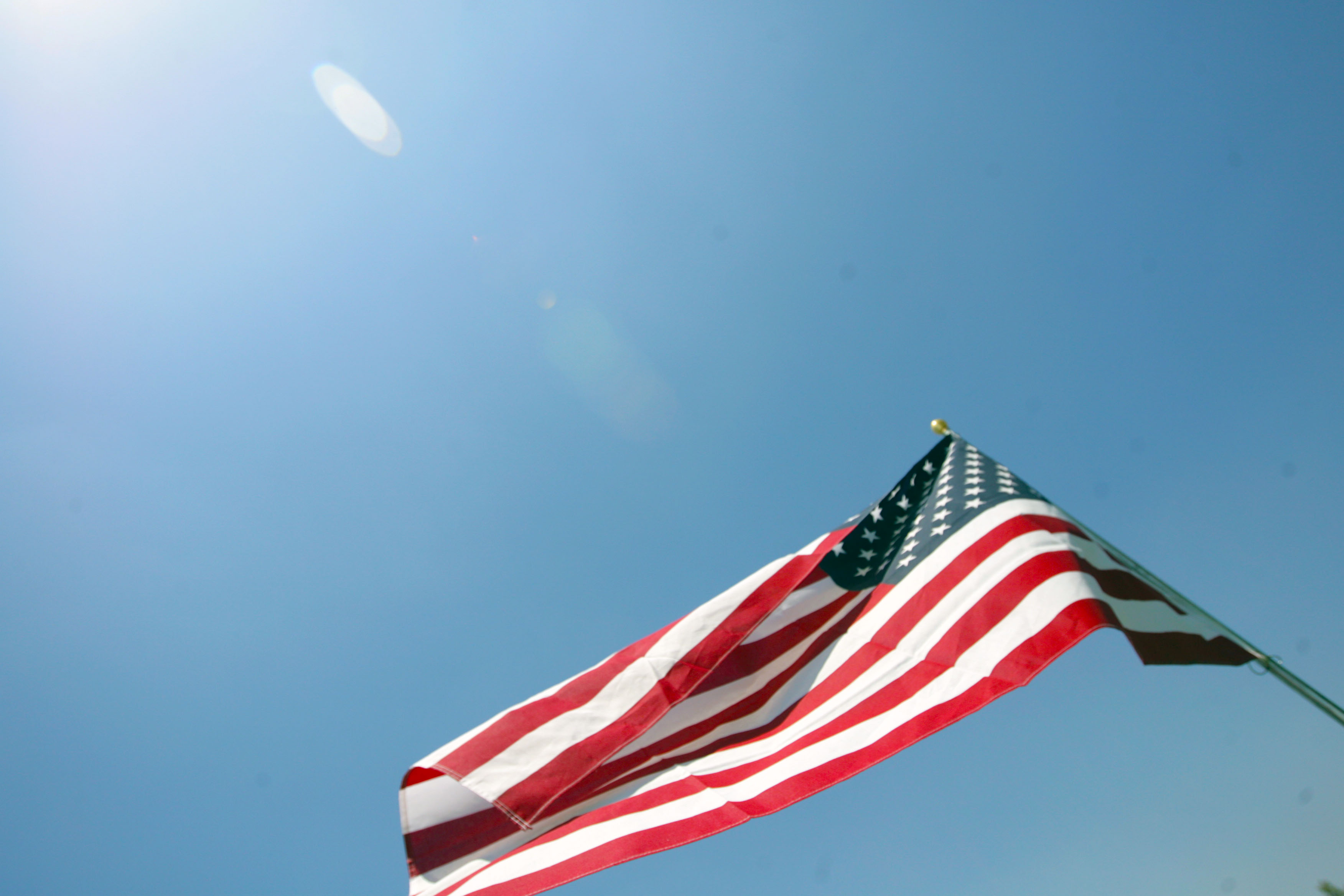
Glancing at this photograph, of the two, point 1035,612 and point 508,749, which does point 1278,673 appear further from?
point 508,749

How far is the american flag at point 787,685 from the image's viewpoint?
Result: 4.55m

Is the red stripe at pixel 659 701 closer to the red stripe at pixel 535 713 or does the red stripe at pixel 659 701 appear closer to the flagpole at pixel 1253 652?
the red stripe at pixel 535 713

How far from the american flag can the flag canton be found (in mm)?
24

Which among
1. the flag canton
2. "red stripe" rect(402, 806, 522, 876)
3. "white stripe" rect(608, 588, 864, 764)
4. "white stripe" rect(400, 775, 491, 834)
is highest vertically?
the flag canton

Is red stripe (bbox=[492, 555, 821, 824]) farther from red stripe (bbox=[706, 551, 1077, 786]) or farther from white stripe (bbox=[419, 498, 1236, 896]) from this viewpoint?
red stripe (bbox=[706, 551, 1077, 786])

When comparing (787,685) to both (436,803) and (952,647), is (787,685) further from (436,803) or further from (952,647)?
(436,803)

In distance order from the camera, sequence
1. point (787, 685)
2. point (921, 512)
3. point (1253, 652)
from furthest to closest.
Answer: point (921, 512)
point (787, 685)
point (1253, 652)

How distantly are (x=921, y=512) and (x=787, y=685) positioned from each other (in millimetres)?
2147

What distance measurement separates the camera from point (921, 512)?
6770 mm

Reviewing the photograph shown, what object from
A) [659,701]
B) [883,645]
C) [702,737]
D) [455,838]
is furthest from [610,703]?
[883,645]

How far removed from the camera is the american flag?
179 inches

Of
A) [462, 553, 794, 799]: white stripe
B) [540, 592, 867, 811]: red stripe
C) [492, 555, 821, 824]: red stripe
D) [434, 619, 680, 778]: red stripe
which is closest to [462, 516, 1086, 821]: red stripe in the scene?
[540, 592, 867, 811]: red stripe

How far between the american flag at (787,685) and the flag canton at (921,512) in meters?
0.02

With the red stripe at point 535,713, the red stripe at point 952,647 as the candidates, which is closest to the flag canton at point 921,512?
the red stripe at point 952,647
